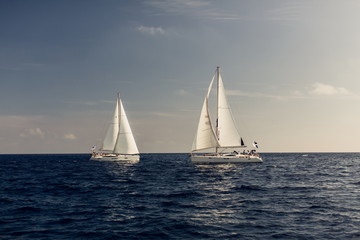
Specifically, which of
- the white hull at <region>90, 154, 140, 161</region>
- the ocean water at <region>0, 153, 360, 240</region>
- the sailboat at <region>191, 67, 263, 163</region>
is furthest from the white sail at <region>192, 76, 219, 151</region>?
the ocean water at <region>0, 153, 360, 240</region>

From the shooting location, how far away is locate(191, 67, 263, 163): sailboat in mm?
63344

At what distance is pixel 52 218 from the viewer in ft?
58.3

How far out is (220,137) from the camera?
65.4m

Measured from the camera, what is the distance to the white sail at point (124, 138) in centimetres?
7925

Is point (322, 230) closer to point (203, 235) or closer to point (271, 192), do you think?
point (203, 235)

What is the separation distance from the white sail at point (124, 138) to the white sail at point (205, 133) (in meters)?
22.9

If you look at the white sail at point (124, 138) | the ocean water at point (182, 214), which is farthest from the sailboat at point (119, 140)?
the ocean water at point (182, 214)

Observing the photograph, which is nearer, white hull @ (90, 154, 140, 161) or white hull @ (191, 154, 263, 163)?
white hull @ (191, 154, 263, 163)

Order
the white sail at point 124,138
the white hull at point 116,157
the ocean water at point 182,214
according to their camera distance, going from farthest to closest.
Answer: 1. the white hull at point 116,157
2. the white sail at point 124,138
3. the ocean water at point 182,214

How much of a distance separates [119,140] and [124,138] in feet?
5.30

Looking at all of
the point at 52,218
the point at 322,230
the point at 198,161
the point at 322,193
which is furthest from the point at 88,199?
the point at 198,161

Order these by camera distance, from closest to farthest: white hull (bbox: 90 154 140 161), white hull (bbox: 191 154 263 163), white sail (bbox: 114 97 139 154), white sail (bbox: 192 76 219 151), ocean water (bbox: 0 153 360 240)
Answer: ocean water (bbox: 0 153 360 240), white hull (bbox: 191 154 263 163), white sail (bbox: 192 76 219 151), white sail (bbox: 114 97 139 154), white hull (bbox: 90 154 140 161)

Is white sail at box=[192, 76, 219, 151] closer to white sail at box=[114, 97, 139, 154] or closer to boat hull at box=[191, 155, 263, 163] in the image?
boat hull at box=[191, 155, 263, 163]

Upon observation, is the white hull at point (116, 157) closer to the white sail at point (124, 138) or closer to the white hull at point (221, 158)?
the white sail at point (124, 138)
